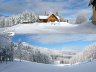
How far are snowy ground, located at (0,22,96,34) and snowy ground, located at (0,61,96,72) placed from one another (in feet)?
2.21

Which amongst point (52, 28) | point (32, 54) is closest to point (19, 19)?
point (52, 28)

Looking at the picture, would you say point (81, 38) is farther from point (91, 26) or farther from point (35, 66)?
point (35, 66)

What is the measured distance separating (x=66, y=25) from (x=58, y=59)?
59 centimetres

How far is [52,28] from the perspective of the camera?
12.2 ft

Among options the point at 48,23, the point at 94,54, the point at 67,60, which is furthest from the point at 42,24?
the point at 94,54

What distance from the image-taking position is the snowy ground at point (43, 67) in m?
4.30

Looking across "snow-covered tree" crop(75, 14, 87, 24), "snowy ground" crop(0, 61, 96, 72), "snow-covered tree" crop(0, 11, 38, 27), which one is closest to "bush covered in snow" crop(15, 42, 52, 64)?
"snowy ground" crop(0, 61, 96, 72)

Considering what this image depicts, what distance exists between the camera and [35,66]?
4.45 m

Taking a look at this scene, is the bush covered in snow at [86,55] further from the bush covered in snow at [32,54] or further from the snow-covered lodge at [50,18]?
the snow-covered lodge at [50,18]

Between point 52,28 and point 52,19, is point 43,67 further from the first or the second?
point 52,19

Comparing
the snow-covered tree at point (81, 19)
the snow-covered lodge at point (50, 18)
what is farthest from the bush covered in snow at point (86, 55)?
the snow-covered lodge at point (50, 18)

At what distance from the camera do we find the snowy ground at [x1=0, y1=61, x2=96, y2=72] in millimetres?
4297

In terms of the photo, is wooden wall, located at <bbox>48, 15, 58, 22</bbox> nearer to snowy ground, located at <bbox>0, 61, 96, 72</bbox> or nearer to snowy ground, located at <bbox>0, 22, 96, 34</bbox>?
snowy ground, located at <bbox>0, 22, 96, 34</bbox>

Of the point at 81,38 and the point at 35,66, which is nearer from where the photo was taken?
the point at 81,38
